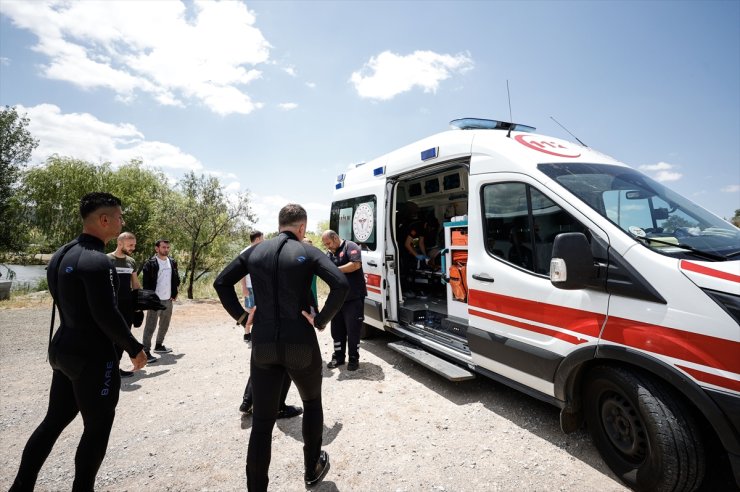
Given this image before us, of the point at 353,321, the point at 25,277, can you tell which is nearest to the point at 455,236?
the point at 353,321

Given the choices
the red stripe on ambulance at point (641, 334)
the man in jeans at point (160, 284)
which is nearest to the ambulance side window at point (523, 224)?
the red stripe on ambulance at point (641, 334)

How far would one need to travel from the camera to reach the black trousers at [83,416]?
2.10 metres

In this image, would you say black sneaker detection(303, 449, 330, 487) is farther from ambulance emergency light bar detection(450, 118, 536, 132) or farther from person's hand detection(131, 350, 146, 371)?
ambulance emergency light bar detection(450, 118, 536, 132)

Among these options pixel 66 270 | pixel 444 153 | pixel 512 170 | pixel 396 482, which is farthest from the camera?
pixel 444 153

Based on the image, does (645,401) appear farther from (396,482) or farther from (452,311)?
(452,311)

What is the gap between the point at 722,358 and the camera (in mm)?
1949

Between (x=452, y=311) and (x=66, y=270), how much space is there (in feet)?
12.3

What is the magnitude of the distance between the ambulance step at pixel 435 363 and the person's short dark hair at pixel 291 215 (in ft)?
7.51

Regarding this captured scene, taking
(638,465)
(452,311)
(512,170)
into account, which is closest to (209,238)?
(452,311)

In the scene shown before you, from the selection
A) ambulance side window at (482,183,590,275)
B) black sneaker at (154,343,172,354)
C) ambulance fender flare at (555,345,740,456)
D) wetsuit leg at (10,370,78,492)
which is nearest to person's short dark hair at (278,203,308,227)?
wetsuit leg at (10,370,78,492)

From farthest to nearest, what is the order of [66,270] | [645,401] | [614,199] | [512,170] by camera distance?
[512,170] → [614,199] → [645,401] → [66,270]

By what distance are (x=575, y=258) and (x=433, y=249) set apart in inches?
185

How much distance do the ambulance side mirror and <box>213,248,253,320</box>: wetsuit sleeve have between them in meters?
2.04

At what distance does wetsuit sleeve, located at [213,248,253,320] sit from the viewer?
7.79 ft
